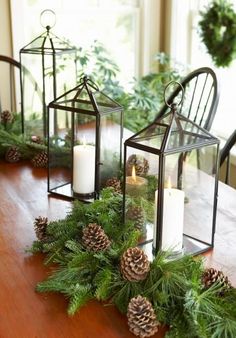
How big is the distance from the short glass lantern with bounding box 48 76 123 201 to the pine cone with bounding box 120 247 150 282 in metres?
0.51

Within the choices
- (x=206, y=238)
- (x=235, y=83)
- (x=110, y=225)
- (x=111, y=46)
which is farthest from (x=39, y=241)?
(x=111, y=46)

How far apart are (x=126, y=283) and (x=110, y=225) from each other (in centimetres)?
22

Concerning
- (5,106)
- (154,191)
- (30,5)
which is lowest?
(5,106)

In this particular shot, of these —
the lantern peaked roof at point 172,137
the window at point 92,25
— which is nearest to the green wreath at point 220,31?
the window at point 92,25

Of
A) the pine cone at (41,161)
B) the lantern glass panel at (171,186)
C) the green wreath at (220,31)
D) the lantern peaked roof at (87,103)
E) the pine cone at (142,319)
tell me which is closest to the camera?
the pine cone at (142,319)

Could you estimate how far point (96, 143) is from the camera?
153 cm

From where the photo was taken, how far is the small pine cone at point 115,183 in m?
1.54

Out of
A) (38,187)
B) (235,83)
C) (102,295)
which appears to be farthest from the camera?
(235,83)

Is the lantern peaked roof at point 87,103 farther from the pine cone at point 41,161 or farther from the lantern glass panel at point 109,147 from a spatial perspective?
the pine cone at point 41,161

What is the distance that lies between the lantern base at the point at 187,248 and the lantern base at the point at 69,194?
0.38 metres

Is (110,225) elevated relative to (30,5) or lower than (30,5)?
lower

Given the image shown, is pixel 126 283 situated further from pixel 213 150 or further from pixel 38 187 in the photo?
pixel 38 187

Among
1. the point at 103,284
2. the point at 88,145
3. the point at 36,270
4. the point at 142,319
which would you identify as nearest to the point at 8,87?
the point at 88,145

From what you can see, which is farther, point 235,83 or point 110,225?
point 235,83
